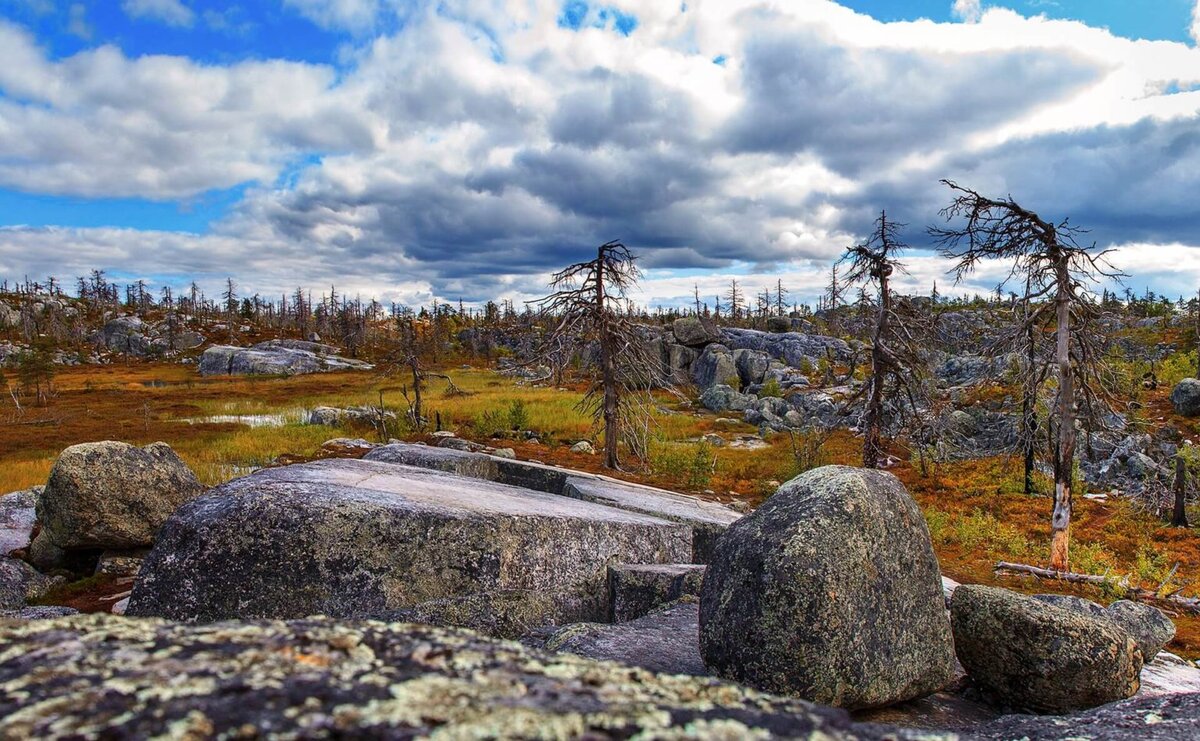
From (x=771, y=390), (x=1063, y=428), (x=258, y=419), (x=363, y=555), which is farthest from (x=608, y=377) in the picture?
(x=771, y=390)

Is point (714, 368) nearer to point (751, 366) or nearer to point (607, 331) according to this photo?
point (751, 366)

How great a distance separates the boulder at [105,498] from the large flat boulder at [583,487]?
146 inches

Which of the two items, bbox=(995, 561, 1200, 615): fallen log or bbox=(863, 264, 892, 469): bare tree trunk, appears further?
bbox=(863, 264, 892, 469): bare tree trunk

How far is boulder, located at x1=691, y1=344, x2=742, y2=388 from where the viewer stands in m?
54.9

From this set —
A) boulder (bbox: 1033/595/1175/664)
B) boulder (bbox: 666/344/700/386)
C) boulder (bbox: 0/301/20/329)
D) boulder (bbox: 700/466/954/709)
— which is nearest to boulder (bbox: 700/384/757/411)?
boulder (bbox: 666/344/700/386)

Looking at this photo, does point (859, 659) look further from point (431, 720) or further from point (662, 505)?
point (662, 505)

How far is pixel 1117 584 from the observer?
13688 millimetres

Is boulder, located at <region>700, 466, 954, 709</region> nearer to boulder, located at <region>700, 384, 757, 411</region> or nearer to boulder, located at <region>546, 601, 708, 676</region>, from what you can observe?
boulder, located at <region>546, 601, 708, 676</region>

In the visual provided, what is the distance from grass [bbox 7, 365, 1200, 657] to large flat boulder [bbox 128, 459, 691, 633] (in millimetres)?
10379

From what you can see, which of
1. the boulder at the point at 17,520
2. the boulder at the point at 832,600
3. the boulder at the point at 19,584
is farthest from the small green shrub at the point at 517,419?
the boulder at the point at 832,600

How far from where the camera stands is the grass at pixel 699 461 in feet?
56.3

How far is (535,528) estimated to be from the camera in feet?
26.0

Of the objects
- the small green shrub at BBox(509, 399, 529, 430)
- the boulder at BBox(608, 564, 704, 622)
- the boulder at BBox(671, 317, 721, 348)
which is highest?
the boulder at BBox(671, 317, 721, 348)

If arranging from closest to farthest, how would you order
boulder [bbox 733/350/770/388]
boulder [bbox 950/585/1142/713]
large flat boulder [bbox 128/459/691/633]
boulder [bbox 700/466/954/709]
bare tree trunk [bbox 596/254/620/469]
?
boulder [bbox 700/466/954/709] < boulder [bbox 950/585/1142/713] < large flat boulder [bbox 128/459/691/633] < bare tree trunk [bbox 596/254/620/469] < boulder [bbox 733/350/770/388]
